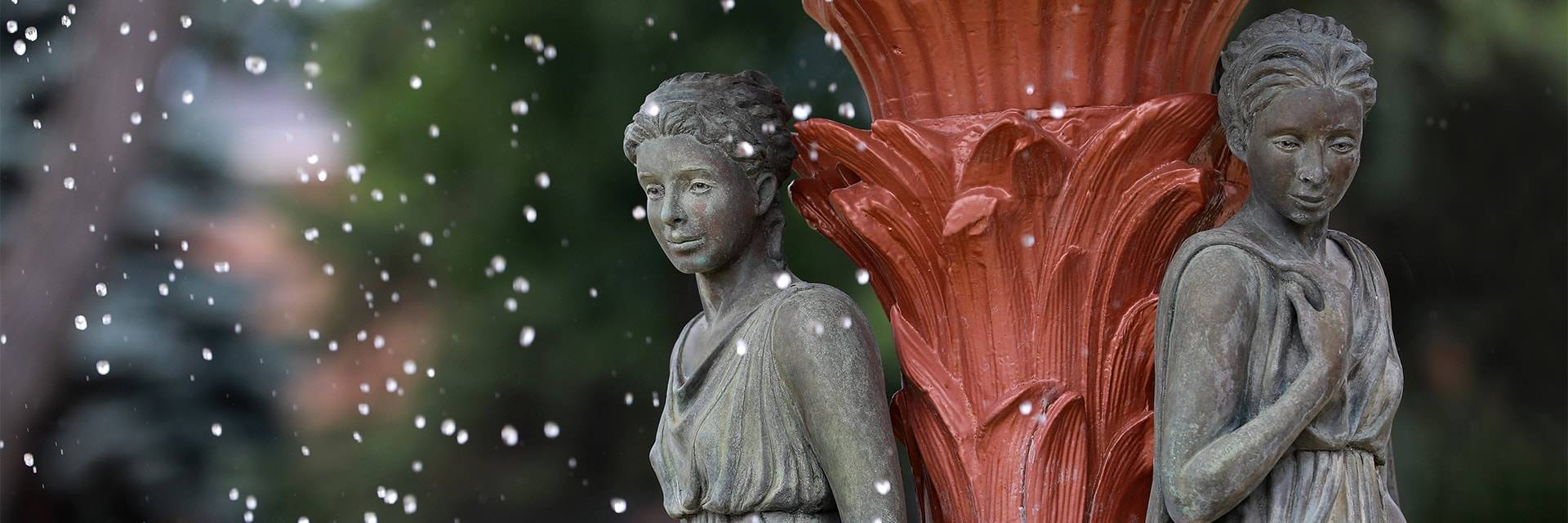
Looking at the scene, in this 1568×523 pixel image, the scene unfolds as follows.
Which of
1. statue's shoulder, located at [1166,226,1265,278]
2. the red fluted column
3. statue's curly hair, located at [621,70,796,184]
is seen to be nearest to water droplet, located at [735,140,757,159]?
statue's curly hair, located at [621,70,796,184]

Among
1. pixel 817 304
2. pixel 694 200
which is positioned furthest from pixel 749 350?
pixel 694 200

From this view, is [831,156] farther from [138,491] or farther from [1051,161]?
[138,491]

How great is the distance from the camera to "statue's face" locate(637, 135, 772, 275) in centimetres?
358

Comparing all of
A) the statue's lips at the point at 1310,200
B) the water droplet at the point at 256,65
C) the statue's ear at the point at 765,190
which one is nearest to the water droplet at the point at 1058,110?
the statue's lips at the point at 1310,200

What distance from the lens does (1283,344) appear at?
3182mm

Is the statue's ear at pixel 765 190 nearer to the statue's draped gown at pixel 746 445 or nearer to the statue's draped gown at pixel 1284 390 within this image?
the statue's draped gown at pixel 746 445

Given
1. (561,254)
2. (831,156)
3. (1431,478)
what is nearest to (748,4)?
(561,254)

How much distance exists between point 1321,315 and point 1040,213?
1.85ft

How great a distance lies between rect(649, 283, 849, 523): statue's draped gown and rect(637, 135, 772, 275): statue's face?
6.2 inches

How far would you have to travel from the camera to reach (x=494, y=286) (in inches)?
351

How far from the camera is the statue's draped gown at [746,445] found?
3473mm

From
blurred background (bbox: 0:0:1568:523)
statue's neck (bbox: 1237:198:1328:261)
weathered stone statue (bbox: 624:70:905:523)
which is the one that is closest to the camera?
statue's neck (bbox: 1237:198:1328:261)

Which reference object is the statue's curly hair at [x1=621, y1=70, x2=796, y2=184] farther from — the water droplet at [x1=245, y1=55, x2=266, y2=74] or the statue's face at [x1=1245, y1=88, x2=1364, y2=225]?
the water droplet at [x1=245, y1=55, x2=266, y2=74]

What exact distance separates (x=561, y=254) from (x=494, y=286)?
1.64 feet
